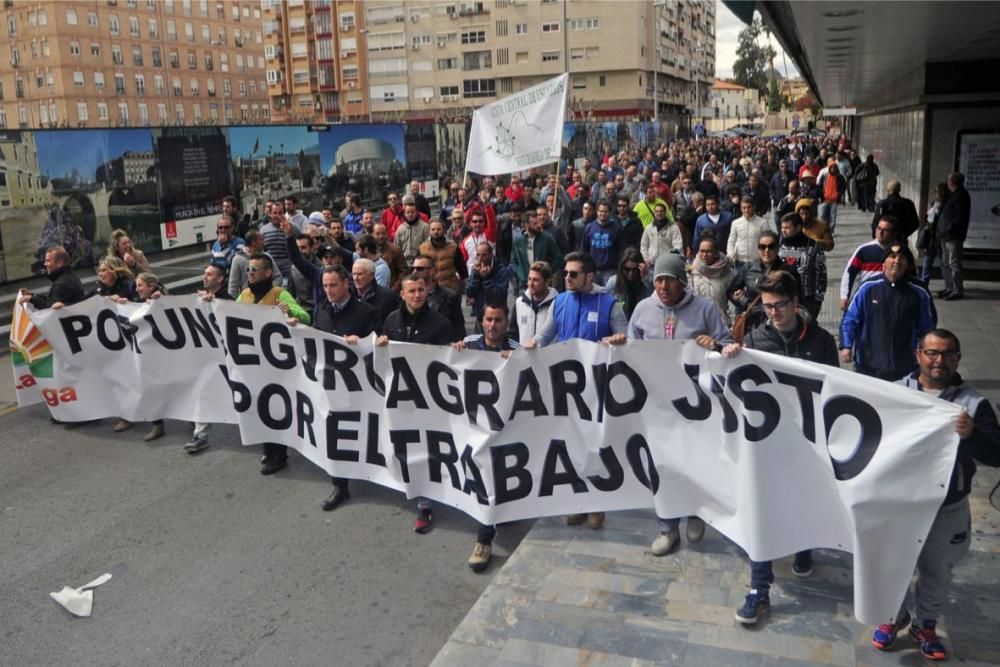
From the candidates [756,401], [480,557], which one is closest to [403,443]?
[480,557]

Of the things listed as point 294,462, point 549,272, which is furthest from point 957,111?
point 294,462

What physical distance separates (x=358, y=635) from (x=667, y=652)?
5.23 ft

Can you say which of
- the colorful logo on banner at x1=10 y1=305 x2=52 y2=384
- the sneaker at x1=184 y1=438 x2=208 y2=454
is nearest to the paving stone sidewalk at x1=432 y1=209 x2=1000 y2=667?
the sneaker at x1=184 y1=438 x2=208 y2=454

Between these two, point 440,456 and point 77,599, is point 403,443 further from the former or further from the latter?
point 77,599

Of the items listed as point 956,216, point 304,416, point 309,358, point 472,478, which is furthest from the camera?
point 956,216

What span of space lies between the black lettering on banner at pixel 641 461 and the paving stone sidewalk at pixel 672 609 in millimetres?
409

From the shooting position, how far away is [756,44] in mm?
138875

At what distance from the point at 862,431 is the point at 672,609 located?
131cm

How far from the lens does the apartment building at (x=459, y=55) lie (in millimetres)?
81812

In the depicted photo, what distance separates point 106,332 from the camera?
7.88 m

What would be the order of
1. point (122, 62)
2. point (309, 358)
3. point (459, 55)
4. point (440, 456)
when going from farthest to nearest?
point (459, 55) → point (122, 62) → point (309, 358) → point (440, 456)

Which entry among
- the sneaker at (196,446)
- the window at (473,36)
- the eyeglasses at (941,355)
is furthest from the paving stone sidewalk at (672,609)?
the window at (473,36)

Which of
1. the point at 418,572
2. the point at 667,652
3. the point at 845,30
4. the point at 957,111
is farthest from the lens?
the point at 957,111

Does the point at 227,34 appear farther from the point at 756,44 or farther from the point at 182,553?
the point at 182,553
